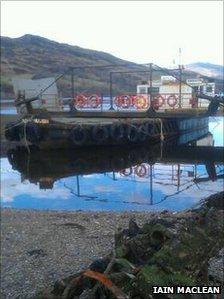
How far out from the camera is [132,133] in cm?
3191

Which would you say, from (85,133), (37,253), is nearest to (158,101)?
(85,133)

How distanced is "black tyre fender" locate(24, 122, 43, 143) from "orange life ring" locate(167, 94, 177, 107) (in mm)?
10829

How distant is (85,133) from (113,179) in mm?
8978

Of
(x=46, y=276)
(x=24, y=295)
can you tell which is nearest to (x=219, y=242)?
(x=24, y=295)

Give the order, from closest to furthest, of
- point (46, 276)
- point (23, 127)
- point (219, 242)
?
point (219, 242) → point (46, 276) → point (23, 127)

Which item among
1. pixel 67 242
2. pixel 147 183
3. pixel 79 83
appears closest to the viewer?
pixel 67 242

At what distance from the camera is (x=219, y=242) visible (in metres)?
4.71

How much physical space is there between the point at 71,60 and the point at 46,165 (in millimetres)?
132709

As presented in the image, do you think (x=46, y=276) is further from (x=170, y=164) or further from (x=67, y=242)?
(x=170, y=164)

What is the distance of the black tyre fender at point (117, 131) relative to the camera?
30953mm

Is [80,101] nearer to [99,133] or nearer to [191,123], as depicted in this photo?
[99,133]

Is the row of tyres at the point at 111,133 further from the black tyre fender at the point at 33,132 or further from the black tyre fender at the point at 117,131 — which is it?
the black tyre fender at the point at 33,132

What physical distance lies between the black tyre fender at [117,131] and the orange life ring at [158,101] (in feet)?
15.0

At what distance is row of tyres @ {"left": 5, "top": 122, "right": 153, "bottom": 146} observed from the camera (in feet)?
98.7
